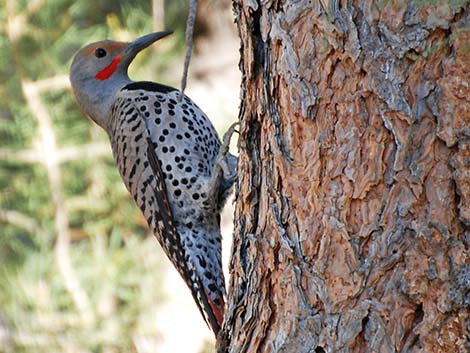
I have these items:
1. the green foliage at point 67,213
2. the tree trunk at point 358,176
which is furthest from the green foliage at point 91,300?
the tree trunk at point 358,176

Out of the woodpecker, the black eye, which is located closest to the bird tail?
the woodpecker

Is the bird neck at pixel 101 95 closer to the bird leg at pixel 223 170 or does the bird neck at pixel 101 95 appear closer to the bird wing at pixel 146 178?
the bird wing at pixel 146 178

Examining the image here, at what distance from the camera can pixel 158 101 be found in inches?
157

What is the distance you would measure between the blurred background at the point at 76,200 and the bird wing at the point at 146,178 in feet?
5.69

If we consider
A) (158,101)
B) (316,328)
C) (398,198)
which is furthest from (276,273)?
(158,101)

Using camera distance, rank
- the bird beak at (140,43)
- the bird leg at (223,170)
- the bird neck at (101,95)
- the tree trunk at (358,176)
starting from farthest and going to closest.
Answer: the bird neck at (101,95)
the bird beak at (140,43)
the bird leg at (223,170)
the tree trunk at (358,176)

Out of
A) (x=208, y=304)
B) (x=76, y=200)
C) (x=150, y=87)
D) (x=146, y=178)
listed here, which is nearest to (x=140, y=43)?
(x=150, y=87)

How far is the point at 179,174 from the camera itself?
3.87 m

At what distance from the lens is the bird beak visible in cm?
421

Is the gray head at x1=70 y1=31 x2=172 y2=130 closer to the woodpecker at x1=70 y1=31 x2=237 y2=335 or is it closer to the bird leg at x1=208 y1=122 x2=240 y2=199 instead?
the woodpecker at x1=70 y1=31 x2=237 y2=335

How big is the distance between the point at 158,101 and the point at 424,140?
1.94 meters

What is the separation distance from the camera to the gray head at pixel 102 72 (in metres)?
4.45

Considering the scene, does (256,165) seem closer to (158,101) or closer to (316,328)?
(316,328)

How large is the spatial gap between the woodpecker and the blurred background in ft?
5.81
